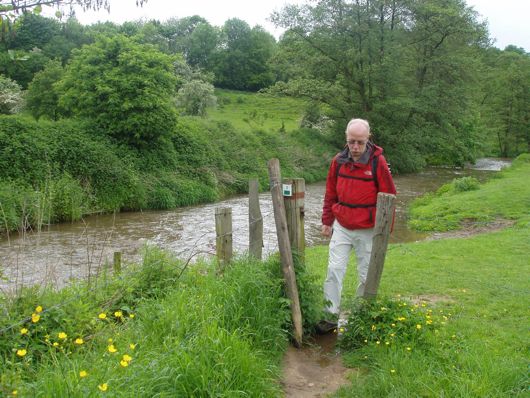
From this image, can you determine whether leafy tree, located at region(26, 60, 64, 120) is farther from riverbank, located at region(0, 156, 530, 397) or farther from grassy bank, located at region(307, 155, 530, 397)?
riverbank, located at region(0, 156, 530, 397)

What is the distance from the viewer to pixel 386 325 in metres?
5.24

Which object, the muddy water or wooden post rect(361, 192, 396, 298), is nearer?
wooden post rect(361, 192, 396, 298)

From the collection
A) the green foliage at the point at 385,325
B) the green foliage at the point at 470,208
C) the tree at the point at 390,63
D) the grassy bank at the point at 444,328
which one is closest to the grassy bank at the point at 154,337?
the green foliage at the point at 385,325

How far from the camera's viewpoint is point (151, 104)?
20.8 m

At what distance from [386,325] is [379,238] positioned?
3.10 feet

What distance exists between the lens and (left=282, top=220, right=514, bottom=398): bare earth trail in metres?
4.69

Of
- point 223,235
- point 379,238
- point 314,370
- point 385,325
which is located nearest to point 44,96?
point 223,235

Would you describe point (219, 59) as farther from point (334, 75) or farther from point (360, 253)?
point (360, 253)

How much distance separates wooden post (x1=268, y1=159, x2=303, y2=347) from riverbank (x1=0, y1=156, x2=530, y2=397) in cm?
12

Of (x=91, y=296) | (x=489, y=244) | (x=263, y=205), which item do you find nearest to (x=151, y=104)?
(x=263, y=205)

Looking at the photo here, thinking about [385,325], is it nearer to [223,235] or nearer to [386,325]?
[386,325]

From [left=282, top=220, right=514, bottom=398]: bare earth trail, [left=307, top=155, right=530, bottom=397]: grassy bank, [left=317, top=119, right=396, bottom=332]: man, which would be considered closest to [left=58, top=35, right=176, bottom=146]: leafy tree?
[left=307, top=155, right=530, bottom=397]: grassy bank

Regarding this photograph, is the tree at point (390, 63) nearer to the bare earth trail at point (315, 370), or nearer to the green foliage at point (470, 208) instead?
the green foliage at point (470, 208)

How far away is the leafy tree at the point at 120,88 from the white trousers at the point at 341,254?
16.6 meters
